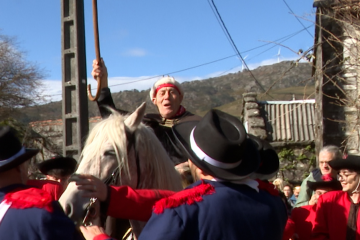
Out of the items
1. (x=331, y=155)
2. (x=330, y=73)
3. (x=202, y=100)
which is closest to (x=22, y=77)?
(x=330, y=73)

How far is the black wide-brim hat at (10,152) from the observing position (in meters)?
2.77

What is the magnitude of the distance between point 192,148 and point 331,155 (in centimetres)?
352

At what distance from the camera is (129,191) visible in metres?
2.85

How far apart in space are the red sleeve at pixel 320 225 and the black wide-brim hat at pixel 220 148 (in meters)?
1.91

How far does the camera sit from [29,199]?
2625 millimetres

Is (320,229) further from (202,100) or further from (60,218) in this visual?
(202,100)

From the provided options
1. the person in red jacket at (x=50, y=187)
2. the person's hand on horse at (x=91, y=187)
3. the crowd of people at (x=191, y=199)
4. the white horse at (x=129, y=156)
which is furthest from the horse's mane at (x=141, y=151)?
the person in red jacket at (x=50, y=187)

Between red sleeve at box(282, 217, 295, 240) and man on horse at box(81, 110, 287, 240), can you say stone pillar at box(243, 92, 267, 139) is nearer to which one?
red sleeve at box(282, 217, 295, 240)

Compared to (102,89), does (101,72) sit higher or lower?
higher

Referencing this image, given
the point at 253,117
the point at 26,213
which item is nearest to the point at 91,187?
the point at 26,213

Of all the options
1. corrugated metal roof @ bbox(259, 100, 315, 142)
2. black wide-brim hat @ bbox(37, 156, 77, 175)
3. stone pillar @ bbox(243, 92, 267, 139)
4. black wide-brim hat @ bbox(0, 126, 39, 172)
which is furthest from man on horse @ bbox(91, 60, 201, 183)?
corrugated metal roof @ bbox(259, 100, 315, 142)

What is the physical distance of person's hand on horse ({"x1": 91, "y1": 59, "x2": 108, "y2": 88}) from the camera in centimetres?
428

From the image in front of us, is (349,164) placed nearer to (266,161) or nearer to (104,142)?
(266,161)

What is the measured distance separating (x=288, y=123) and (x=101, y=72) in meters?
16.8
